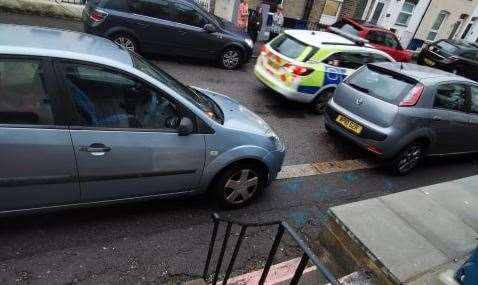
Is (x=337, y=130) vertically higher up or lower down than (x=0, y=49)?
lower down

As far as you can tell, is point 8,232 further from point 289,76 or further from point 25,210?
point 289,76

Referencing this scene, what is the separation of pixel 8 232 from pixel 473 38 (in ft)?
90.5

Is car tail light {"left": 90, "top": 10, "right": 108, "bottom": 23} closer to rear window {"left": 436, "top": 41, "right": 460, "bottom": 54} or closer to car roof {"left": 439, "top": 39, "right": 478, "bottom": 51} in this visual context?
rear window {"left": 436, "top": 41, "right": 460, "bottom": 54}

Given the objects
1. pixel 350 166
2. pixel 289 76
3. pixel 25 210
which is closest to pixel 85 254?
pixel 25 210

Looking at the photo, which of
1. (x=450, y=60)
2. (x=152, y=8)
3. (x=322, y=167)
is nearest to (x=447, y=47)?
(x=450, y=60)

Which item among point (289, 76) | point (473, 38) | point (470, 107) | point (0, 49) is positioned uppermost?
point (0, 49)

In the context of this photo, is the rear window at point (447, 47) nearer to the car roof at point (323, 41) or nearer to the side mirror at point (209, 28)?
the car roof at point (323, 41)

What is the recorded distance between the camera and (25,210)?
3.51 meters

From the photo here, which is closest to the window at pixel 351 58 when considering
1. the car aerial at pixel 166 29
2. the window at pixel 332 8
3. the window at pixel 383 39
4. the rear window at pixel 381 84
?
the rear window at pixel 381 84

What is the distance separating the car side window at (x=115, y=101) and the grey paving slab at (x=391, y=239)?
2074 millimetres

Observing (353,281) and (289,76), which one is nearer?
(353,281)

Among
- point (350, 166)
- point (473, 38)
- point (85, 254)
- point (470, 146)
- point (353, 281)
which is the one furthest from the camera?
point (473, 38)

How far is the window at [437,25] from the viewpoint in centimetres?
2250

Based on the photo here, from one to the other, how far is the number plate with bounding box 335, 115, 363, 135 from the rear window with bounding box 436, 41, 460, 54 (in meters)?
11.6
